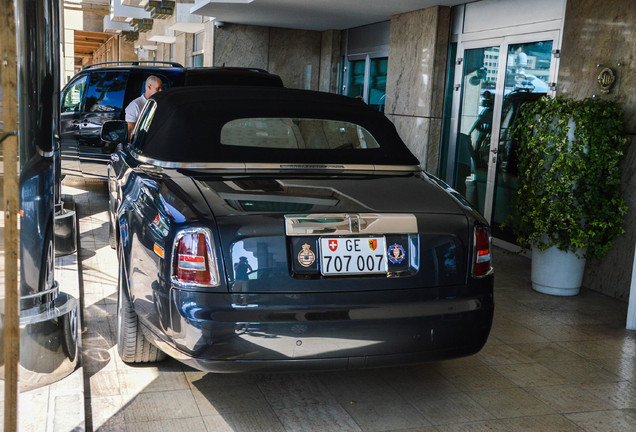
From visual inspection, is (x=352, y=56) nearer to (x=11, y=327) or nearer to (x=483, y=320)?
(x=483, y=320)

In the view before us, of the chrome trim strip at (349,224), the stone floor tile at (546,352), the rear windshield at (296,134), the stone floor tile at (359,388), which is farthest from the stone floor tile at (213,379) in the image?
the stone floor tile at (546,352)

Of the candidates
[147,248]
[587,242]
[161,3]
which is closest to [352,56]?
[161,3]

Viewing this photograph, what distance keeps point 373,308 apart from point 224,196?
855 millimetres

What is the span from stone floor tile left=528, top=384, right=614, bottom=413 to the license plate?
4.54 ft

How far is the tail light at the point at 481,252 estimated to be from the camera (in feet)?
11.2

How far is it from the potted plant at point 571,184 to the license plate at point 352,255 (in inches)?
125

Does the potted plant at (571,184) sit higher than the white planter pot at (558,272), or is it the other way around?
the potted plant at (571,184)

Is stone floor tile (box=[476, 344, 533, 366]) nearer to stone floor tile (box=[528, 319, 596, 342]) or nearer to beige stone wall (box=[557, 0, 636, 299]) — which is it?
stone floor tile (box=[528, 319, 596, 342])

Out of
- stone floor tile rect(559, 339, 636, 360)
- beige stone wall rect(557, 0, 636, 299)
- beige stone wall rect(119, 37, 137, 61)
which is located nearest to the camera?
stone floor tile rect(559, 339, 636, 360)

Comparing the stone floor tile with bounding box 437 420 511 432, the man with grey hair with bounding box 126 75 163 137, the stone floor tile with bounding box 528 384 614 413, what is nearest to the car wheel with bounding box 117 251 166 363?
the stone floor tile with bounding box 437 420 511 432

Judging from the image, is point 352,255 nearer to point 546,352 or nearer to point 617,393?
point 617,393

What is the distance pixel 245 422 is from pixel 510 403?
143 cm

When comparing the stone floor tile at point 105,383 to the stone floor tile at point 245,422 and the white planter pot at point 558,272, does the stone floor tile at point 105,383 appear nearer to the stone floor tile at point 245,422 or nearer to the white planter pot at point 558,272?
the stone floor tile at point 245,422

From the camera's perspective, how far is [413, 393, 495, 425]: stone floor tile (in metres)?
3.55
